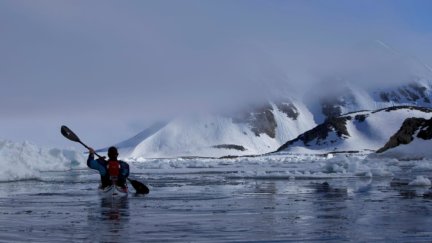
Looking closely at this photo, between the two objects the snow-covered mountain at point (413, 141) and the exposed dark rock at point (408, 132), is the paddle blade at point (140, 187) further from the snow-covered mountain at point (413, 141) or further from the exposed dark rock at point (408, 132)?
the exposed dark rock at point (408, 132)

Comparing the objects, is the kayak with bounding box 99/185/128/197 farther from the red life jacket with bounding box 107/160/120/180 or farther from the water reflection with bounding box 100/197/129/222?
the water reflection with bounding box 100/197/129/222

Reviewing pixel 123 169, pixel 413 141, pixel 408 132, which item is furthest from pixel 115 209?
pixel 408 132

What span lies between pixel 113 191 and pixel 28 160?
1488 inches

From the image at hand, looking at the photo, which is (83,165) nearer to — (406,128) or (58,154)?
(58,154)

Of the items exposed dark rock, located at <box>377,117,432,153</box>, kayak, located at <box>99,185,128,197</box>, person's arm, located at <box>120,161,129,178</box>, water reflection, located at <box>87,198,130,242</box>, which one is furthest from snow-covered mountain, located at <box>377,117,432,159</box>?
water reflection, located at <box>87,198,130,242</box>

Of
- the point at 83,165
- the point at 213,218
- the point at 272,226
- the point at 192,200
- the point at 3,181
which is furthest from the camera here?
the point at 83,165

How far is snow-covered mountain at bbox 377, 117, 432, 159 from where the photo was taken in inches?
3622

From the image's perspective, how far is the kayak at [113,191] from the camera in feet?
76.1

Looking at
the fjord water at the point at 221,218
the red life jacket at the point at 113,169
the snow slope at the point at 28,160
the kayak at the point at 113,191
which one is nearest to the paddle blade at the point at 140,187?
the kayak at the point at 113,191

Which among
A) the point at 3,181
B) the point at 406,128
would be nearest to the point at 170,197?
the point at 3,181

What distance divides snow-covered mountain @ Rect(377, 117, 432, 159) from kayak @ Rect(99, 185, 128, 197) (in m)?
71.6

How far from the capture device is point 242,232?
12352 mm

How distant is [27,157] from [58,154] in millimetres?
15090

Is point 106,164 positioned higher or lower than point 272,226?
higher
